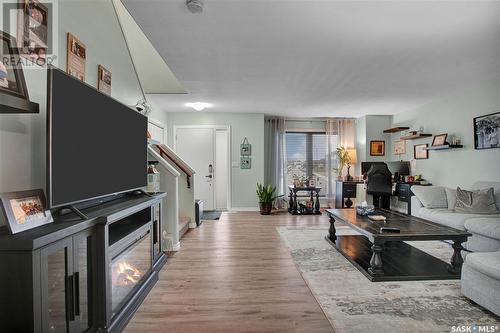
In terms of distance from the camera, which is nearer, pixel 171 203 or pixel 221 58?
pixel 221 58

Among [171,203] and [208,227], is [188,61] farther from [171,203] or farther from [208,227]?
[208,227]

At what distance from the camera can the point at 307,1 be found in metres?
1.97

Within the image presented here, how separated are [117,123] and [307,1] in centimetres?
173

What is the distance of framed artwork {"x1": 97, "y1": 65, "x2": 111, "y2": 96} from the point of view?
A: 7.82 ft

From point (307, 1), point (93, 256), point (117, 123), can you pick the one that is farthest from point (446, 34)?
point (93, 256)

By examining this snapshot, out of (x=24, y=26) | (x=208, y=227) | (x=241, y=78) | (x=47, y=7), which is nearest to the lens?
(x=24, y=26)

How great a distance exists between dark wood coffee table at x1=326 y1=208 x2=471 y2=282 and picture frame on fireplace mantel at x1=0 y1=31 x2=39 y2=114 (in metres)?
2.76

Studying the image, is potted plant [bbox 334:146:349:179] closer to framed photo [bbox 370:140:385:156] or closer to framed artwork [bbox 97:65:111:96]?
framed photo [bbox 370:140:385:156]

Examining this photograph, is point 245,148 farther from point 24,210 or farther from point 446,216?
point 24,210

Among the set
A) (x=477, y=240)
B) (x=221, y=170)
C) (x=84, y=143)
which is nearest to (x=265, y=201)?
(x=221, y=170)

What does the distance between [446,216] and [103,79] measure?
426 centimetres

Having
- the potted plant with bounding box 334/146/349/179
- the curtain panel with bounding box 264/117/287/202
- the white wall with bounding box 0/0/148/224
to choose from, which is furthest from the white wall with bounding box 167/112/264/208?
the white wall with bounding box 0/0/148/224

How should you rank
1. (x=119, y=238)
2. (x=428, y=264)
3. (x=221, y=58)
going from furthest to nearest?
(x=221, y=58), (x=428, y=264), (x=119, y=238)

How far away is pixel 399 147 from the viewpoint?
614cm
